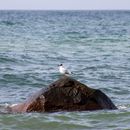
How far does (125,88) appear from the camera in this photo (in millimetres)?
15812

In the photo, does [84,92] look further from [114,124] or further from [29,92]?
[29,92]

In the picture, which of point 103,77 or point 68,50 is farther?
point 68,50

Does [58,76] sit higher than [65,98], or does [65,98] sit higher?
[65,98]

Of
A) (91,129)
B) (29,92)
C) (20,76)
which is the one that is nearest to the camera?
(91,129)

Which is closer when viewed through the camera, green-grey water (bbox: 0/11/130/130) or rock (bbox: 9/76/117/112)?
green-grey water (bbox: 0/11/130/130)

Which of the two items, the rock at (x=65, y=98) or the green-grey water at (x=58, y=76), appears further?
the rock at (x=65, y=98)

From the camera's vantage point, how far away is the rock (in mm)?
11430

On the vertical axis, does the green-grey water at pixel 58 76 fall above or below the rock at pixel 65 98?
below

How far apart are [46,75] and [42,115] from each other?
7176 mm

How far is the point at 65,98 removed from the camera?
1152 cm

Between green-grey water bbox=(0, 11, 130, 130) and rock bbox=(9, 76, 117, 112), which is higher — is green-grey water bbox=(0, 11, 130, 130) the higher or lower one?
the lower one

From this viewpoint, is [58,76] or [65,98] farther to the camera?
[58,76]

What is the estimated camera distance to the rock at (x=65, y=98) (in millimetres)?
11430

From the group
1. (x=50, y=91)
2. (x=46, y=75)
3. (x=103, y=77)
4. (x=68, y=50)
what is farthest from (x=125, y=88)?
(x=68, y=50)
